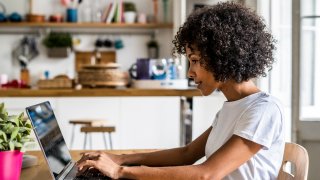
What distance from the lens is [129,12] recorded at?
5438mm

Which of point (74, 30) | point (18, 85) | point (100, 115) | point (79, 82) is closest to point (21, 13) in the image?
point (74, 30)

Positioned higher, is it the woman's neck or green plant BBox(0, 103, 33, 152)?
the woman's neck

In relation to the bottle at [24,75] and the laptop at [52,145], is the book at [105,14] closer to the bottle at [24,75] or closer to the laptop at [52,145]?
the bottle at [24,75]

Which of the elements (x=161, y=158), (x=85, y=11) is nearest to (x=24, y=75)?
(x=85, y=11)

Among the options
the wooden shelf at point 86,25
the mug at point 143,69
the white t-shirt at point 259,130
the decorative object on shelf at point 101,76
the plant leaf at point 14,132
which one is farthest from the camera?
the wooden shelf at point 86,25

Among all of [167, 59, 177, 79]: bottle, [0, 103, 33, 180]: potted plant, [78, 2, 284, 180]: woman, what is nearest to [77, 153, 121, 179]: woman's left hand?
[78, 2, 284, 180]: woman

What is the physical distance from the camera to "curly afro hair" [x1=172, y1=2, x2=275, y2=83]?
1.44 meters

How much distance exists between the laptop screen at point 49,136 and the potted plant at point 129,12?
12.7 feet

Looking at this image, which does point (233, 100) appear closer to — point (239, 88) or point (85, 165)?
point (239, 88)

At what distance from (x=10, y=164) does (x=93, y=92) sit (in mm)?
2848

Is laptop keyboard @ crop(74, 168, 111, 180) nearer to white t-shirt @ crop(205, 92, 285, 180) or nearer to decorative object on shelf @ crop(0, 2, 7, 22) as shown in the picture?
white t-shirt @ crop(205, 92, 285, 180)

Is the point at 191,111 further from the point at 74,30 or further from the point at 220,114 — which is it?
the point at 220,114

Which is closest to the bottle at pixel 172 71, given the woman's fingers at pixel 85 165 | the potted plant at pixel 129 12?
the potted plant at pixel 129 12

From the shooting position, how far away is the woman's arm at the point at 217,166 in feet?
4.39
